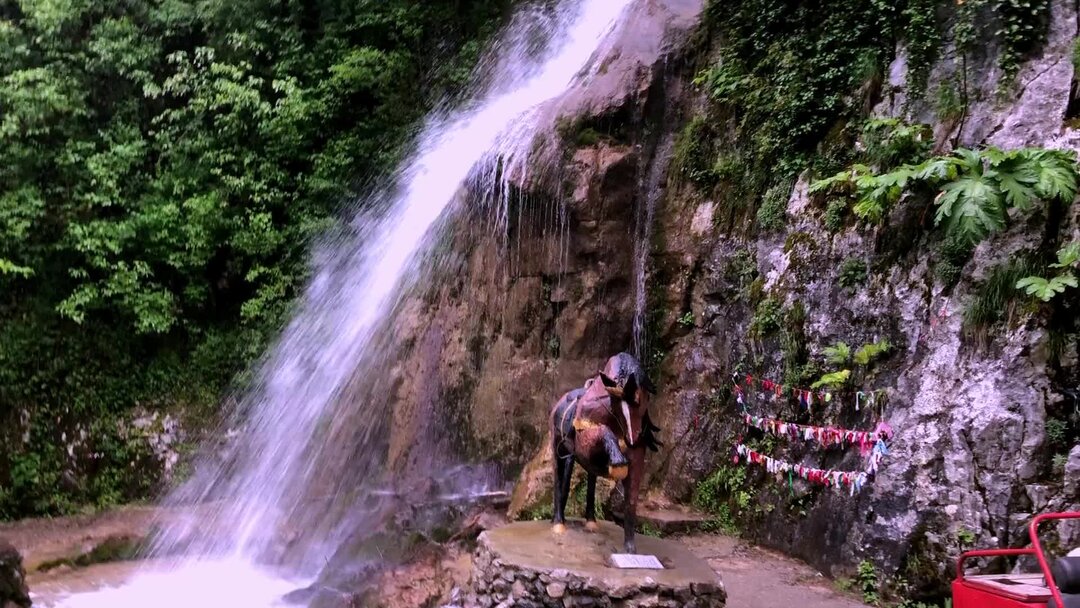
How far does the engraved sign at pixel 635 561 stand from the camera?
15.9 feet

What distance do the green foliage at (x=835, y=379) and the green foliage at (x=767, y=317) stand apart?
977mm

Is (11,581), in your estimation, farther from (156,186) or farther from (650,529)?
(156,186)

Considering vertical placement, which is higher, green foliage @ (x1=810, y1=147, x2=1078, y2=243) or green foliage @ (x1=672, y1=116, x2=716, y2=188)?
green foliage @ (x1=672, y1=116, x2=716, y2=188)

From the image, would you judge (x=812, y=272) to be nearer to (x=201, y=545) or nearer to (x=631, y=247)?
(x=631, y=247)

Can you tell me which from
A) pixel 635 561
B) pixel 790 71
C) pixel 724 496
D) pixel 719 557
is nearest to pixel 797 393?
pixel 724 496

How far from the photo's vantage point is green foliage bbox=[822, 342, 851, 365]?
22.6ft

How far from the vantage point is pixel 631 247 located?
363 inches

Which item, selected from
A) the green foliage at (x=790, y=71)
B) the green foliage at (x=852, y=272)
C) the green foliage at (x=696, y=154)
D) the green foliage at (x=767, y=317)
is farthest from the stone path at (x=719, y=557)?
the green foliage at (x=696, y=154)

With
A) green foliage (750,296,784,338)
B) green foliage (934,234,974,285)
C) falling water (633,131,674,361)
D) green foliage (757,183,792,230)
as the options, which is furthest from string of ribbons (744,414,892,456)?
green foliage (757,183,792,230)

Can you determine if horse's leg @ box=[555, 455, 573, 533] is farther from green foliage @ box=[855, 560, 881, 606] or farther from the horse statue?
green foliage @ box=[855, 560, 881, 606]

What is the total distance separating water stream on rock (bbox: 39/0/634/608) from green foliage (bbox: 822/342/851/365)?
14.1 ft

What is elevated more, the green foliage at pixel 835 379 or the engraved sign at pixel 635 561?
the green foliage at pixel 835 379

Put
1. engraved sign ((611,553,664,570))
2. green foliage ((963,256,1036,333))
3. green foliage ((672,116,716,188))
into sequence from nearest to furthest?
engraved sign ((611,553,664,570))
green foliage ((963,256,1036,333))
green foliage ((672,116,716,188))

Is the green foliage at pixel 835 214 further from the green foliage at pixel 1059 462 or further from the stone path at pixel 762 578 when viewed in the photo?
the stone path at pixel 762 578
